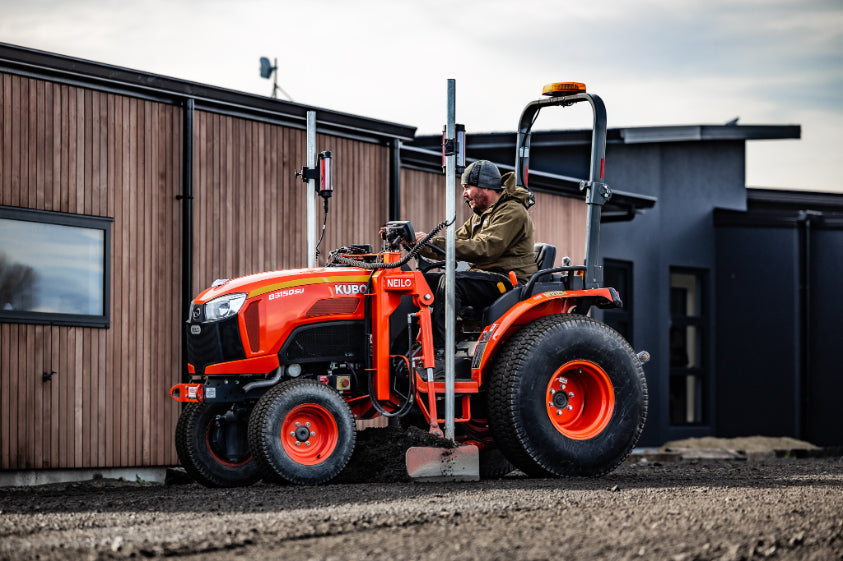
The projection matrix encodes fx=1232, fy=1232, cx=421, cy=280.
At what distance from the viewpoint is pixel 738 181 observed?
19562mm

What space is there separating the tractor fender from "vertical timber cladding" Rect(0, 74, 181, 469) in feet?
11.6

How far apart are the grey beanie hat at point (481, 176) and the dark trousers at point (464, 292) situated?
32.0 inches

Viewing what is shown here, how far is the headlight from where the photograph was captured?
8023mm

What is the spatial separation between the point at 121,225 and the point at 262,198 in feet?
5.12

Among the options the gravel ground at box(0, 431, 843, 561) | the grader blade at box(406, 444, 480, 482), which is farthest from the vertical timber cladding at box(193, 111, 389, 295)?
the grader blade at box(406, 444, 480, 482)

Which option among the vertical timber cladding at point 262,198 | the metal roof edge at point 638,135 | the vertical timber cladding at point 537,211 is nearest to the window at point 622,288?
the vertical timber cladding at point 537,211

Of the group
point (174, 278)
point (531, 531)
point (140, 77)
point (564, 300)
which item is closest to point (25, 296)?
point (174, 278)

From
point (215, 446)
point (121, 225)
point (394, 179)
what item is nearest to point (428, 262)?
point (215, 446)

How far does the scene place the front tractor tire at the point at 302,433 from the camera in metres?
7.63

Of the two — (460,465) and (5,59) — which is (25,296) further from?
(460,465)

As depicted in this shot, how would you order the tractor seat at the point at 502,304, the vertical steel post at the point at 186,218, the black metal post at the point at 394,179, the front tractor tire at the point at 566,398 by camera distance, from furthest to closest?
the black metal post at the point at 394,179
the vertical steel post at the point at 186,218
the tractor seat at the point at 502,304
the front tractor tire at the point at 566,398

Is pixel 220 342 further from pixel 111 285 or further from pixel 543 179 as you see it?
pixel 543 179

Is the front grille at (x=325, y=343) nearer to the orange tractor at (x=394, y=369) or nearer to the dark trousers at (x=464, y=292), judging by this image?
the orange tractor at (x=394, y=369)

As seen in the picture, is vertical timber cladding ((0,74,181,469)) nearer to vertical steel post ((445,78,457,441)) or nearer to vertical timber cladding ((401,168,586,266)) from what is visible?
vertical timber cladding ((401,168,586,266))
